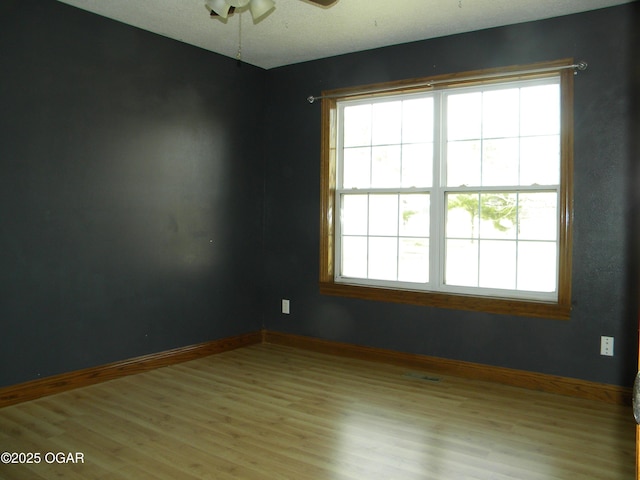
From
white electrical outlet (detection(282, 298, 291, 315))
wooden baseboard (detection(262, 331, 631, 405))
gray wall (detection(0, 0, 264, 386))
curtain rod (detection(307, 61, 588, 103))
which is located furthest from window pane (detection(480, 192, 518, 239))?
gray wall (detection(0, 0, 264, 386))

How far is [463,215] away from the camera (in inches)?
164

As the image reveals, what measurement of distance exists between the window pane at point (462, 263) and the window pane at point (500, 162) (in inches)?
20.1

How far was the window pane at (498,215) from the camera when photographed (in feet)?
12.9

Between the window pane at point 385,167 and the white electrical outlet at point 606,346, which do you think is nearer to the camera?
the white electrical outlet at point 606,346

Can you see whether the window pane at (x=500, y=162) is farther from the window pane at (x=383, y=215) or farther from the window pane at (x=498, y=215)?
the window pane at (x=383, y=215)

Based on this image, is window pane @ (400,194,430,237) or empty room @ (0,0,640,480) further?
window pane @ (400,194,430,237)

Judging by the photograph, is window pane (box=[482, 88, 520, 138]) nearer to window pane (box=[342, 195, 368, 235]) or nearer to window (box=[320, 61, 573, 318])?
window (box=[320, 61, 573, 318])

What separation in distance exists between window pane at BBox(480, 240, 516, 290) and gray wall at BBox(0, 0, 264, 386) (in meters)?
2.24

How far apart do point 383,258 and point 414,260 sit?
0.30m

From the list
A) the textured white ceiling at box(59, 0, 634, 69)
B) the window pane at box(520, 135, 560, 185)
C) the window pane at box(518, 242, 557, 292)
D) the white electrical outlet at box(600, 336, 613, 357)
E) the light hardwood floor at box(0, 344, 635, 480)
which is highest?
the textured white ceiling at box(59, 0, 634, 69)

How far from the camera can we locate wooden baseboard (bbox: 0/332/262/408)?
341 centimetres

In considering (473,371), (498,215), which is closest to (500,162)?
(498,215)

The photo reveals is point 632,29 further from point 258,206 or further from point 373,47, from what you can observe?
point 258,206

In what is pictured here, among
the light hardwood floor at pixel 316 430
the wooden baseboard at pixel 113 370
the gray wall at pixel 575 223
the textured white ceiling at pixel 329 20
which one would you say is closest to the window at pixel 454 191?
the gray wall at pixel 575 223
